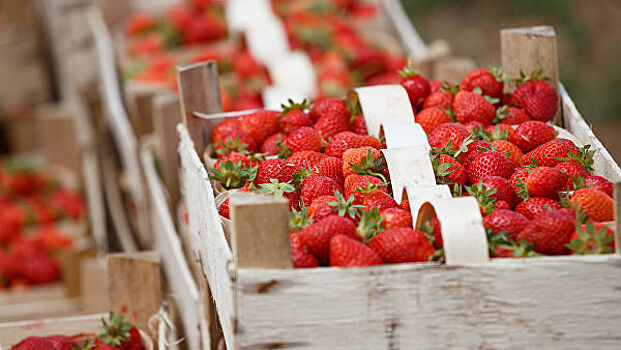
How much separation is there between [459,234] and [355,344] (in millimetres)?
209

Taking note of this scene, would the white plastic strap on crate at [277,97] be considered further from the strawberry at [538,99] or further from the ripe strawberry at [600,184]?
the ripe strawberry at [600,184]

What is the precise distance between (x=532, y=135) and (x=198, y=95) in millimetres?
667

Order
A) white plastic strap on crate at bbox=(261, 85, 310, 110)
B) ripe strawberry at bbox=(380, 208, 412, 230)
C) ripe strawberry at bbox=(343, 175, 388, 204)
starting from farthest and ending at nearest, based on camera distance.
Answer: white plastic strap on crate at bbox=(261, 85, 310, 110), ripe strawberry at bbox=(343, 175, 388, 204), ripe strawberry at bbox=(380, 208, 412, 230)

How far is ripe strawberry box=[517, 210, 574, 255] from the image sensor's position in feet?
3.74

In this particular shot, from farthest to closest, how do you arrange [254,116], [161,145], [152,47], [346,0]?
[346,0] < [152,47] < [161,145] < [254,116]

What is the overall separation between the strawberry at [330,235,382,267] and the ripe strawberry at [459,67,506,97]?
25.8 inches

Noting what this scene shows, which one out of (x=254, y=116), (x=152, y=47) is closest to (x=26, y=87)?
(x=152, y=47)

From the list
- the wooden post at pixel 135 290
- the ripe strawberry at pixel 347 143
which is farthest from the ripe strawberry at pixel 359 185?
the wooden post at pixel 135 290

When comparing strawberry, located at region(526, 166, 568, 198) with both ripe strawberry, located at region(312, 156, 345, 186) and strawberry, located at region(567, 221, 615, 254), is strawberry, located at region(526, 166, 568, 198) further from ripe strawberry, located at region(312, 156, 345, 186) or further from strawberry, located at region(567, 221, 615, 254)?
ripe strawberry, located at region(312, 156, 345, 186)

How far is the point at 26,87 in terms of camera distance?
163 inches

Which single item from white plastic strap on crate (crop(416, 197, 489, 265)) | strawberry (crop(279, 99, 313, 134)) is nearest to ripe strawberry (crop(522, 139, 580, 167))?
white plastic strap on crate (crop(416, 197, 489, 265))

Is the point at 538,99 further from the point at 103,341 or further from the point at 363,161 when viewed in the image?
the point at 103,341

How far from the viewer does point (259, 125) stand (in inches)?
63.4

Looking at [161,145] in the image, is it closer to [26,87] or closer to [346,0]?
[346,0]
